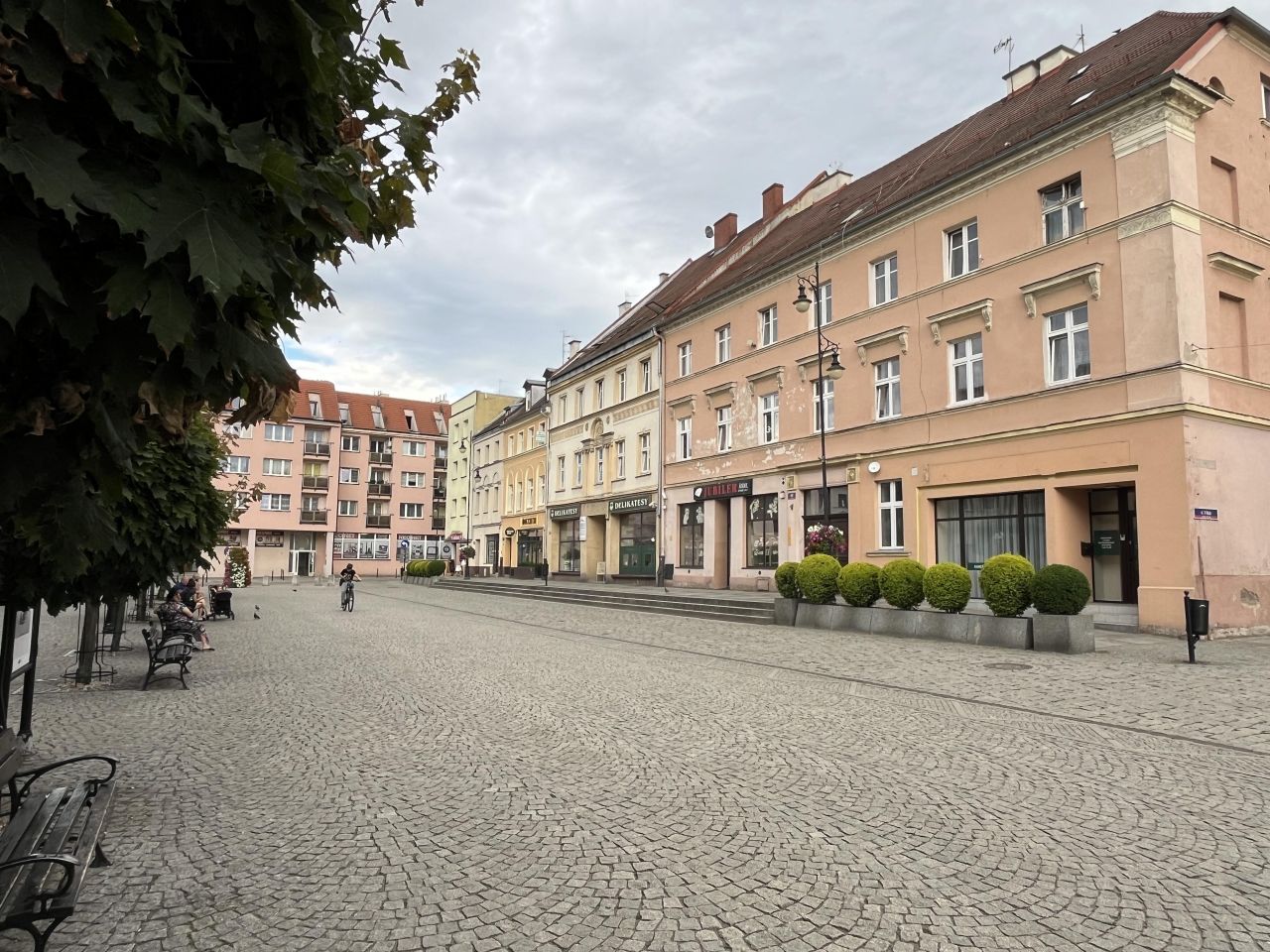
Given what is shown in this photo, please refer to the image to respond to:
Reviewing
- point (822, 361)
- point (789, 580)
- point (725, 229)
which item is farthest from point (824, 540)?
point (725, 229)

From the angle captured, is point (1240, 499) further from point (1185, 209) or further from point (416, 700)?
point (416, 700)

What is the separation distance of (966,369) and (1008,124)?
24.1 ft

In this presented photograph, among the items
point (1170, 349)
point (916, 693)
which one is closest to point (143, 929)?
point (916, 693)

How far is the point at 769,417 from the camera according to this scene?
2769 cm

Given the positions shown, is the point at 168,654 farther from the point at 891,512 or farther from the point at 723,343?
the point at 723,343

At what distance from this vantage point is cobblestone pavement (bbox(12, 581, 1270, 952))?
143 inches

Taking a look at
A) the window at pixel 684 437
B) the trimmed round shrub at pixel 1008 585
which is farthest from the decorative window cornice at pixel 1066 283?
the window at pixel 684 437

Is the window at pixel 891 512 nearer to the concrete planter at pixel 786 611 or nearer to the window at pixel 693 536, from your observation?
the concrete planter at pixel 786 611

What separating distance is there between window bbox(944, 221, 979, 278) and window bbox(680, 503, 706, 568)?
1304 cm

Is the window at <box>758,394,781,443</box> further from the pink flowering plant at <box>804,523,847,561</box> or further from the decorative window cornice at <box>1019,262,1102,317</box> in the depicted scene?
the decorative window cornice at <box>1019,262,1102,317</box>

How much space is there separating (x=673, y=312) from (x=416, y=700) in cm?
2643

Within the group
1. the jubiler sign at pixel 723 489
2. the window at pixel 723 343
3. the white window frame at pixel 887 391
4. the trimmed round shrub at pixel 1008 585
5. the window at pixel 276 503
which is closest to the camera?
the trimmed round shrub at pixel 1008 585

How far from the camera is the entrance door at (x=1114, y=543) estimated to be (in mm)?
17219

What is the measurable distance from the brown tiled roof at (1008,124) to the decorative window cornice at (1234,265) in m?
3.92
